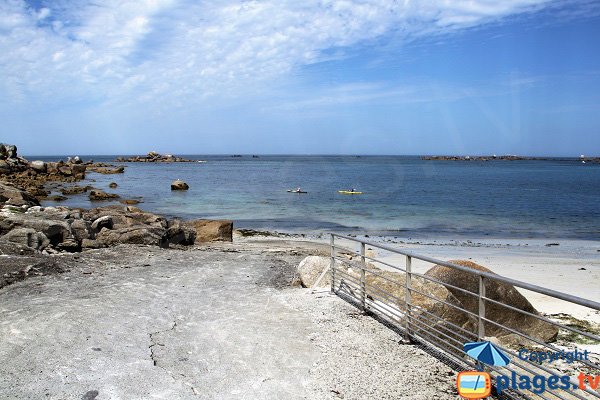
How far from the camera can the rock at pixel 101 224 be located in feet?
48.7

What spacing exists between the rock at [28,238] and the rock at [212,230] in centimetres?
625

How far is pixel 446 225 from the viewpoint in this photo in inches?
1139

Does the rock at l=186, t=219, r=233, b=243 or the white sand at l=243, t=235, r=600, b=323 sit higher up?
the rock at l=186, t=219, r=233, b=243

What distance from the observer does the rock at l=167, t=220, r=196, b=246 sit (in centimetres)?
1534

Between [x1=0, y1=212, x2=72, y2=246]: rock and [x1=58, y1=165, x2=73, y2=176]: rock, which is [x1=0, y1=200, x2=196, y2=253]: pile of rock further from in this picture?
[x1=58, y1=165, x2=73, y2=176]: rock

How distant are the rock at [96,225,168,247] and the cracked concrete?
405 centimetres

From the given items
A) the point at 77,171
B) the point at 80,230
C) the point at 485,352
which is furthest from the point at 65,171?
the point at 485,352

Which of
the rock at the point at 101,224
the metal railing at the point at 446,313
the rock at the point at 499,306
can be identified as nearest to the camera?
the metal railing at the point at 446,313

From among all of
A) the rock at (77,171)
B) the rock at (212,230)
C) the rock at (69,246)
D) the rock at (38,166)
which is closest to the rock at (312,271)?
the rock at (69,246)

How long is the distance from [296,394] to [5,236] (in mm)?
9755

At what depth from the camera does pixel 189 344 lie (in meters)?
6.13

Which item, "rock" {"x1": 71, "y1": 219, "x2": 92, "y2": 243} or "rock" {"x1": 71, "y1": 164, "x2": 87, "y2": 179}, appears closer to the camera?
"rock" {"x1": 71, "y1": 219, "x2": 92, "y2": 243}

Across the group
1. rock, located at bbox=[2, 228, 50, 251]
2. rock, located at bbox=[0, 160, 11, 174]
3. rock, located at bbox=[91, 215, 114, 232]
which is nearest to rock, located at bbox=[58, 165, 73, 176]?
rock, located at bbox=[0, 160, 11, 174]

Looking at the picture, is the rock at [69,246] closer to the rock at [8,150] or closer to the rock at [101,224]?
the rock at [101,224]
